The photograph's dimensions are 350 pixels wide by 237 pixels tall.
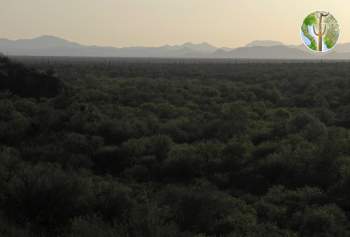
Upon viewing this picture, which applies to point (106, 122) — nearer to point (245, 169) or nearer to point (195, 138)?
point (195, 138)

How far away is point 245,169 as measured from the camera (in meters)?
14.5

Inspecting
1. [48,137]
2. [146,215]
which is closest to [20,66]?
[48,137]

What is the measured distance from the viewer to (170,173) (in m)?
14.6

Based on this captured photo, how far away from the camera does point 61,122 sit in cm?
2133

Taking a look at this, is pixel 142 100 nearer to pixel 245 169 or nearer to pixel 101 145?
pixel 101 145

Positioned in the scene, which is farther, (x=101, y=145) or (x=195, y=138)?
(x=195, y=138)

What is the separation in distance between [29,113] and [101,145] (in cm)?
749

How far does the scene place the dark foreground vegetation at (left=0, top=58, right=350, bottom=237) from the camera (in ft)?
31.2

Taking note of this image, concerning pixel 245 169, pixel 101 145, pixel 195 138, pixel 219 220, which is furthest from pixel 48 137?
pixel 219 220

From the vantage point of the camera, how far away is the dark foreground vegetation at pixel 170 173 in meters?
9.52

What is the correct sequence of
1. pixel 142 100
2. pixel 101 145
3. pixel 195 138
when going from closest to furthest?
pixel 101 145, pixel 195 138, pixel 142 100

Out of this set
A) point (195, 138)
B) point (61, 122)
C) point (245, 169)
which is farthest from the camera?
point (61, 122)

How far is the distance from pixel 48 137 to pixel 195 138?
5652 mm

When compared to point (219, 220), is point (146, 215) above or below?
above
